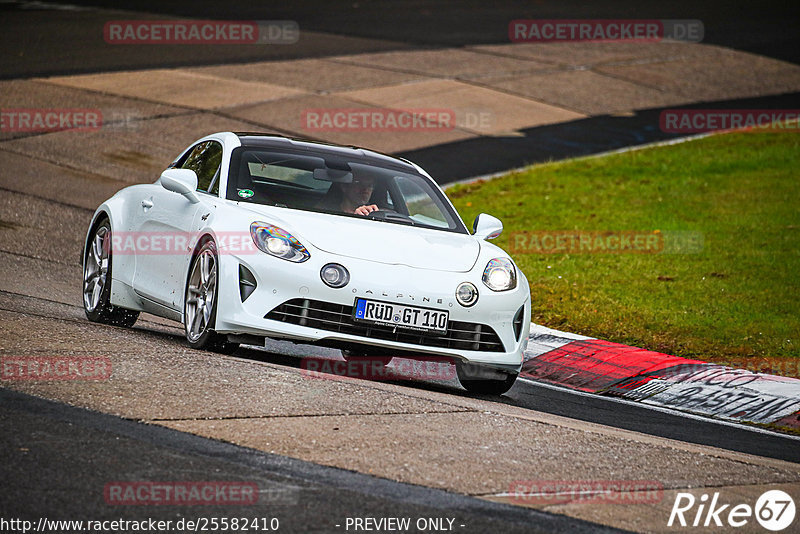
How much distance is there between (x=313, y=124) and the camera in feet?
68.0

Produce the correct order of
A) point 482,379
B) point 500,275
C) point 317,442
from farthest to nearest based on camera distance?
point 482,379 < point 500,275 < point 317,442

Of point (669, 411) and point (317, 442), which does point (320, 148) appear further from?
point (317, 442)

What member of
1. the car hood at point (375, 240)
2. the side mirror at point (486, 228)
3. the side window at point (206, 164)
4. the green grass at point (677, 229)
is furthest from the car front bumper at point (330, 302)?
the green grass at point (677, 229)

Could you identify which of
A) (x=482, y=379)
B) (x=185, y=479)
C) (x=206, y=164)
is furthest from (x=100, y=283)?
(x=185, y=479)

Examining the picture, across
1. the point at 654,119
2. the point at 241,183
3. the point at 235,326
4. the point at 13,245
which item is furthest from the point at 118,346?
the point at 654,119

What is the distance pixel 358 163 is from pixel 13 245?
5062 mm

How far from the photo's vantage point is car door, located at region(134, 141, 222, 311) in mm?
8383

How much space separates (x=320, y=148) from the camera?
927cm

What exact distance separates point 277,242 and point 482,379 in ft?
5.63

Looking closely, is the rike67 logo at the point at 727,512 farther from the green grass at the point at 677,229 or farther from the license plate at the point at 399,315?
the green grass at the point at 677,229

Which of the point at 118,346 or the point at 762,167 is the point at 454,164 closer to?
the point at 762,167

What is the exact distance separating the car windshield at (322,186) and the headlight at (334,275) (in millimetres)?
975

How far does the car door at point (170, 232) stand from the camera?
8.38m

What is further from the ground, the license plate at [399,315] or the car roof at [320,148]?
the car roof at [320,148]
